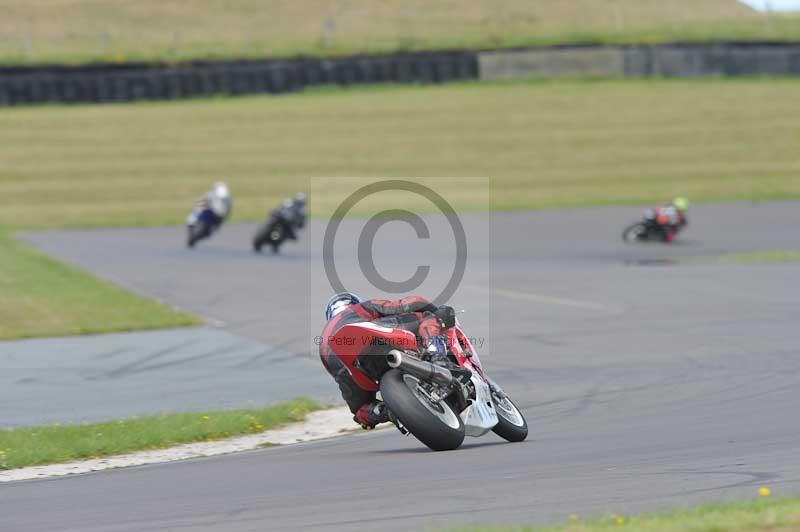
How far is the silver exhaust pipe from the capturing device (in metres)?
8.30

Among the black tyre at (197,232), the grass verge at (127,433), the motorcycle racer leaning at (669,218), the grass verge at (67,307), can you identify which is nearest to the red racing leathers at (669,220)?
the motorcycle racer leaning at (669,218)

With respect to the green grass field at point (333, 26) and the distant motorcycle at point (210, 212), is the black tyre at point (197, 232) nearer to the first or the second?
the distant motorcycle at point (210, 212)

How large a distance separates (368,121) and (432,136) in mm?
2491

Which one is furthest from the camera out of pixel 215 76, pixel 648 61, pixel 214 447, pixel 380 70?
pixel 648 61

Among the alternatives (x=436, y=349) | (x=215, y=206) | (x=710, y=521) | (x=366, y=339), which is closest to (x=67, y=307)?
(x=215, y=206)

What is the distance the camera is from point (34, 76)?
1540 inches

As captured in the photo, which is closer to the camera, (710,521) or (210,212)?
(710,521)

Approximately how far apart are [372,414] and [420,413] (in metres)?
0.80

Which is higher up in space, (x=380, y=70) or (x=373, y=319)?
(x=380, y=70)

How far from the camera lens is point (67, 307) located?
1739cm

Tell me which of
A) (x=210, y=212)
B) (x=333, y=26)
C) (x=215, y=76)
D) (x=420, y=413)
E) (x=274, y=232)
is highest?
(x=333, y=26)

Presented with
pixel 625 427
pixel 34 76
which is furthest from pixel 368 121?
pixel 625 427

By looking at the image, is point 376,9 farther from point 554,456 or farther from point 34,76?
point 554,456

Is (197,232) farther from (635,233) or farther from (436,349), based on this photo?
(436,349)
